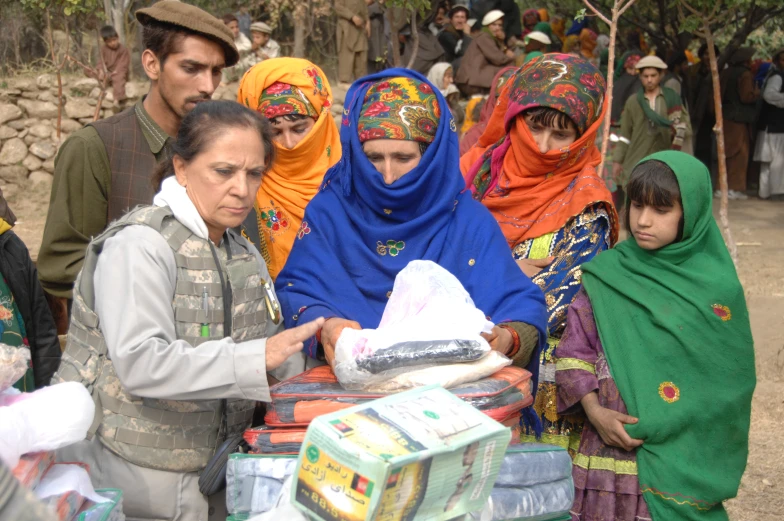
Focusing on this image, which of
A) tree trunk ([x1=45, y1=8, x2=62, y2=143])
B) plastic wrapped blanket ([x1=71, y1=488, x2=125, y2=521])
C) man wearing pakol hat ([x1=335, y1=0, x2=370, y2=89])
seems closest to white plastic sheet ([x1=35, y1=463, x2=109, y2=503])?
plastic wrapped blanket ([x1=71, y1=488, x2=125, y2=521])

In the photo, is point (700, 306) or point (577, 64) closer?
point (700, 306)

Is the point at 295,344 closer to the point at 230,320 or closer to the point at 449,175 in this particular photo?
the point at 230,320

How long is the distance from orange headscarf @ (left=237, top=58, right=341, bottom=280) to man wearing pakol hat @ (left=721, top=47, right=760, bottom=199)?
12268 mm

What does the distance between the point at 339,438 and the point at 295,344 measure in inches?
18.1

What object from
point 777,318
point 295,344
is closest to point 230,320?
point 295,344

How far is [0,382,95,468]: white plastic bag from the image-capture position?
1697 millimetres

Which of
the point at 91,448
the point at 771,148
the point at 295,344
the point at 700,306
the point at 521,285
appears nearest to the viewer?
the point at 295,344

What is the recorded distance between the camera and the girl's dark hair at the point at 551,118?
10.7 ft

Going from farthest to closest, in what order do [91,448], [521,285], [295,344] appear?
[521,285] → [91,448] → [295,344]

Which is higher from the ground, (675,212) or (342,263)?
(675,212)

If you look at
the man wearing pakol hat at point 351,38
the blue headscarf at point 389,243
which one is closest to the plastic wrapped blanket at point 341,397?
the blue headscarf at point 389,243

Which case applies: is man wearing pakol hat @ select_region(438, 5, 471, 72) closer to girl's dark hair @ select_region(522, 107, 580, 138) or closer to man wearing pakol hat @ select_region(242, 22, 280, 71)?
man wearing pakol hat @ select_region(242, 22, 280, 71)

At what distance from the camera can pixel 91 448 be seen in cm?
213

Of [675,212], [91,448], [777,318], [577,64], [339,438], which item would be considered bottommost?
[777,318]
